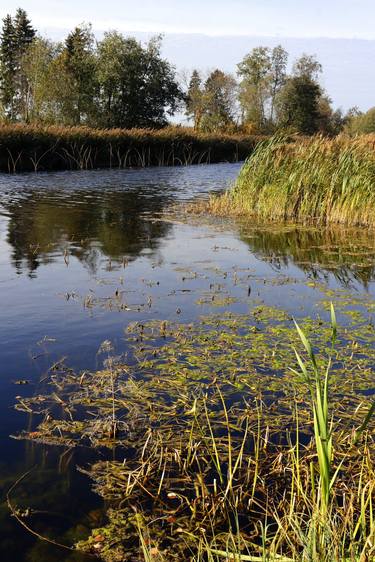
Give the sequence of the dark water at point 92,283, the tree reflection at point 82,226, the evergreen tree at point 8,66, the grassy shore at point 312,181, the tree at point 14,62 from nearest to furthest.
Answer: the dark water at point 92,283 → the tree reflection at point 82,226 → the grassy shore at point 312,181 → the tree at point 14,62 → the evergreen tree at point 8,66

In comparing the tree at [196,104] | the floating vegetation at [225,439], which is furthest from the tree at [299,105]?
the floating vegetation at [225,439]

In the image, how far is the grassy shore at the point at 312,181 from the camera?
13992 millimetres

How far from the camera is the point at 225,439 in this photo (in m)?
4.44

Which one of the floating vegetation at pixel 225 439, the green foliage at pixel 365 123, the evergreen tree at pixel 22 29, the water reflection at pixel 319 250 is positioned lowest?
the floating vegetation at pixel 225 439

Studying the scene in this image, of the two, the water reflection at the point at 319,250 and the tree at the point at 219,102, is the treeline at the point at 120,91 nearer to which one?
the tree at the point at 219,102

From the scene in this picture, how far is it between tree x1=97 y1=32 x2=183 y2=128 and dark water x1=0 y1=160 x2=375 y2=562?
33898 mm

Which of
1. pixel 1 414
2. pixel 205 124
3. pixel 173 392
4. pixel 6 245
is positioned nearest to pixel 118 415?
pixel 173 392

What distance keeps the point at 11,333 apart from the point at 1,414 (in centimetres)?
205

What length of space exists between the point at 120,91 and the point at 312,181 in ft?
134

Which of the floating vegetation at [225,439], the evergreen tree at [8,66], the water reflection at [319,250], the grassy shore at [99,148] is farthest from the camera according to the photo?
the evergreen tree at [8,66]

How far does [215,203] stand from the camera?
17812 mm

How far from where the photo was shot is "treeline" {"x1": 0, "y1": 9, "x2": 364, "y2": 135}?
50.2 m

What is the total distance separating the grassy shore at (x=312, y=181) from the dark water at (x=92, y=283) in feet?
2.54

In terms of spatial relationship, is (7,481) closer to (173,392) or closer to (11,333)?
(173,392)
